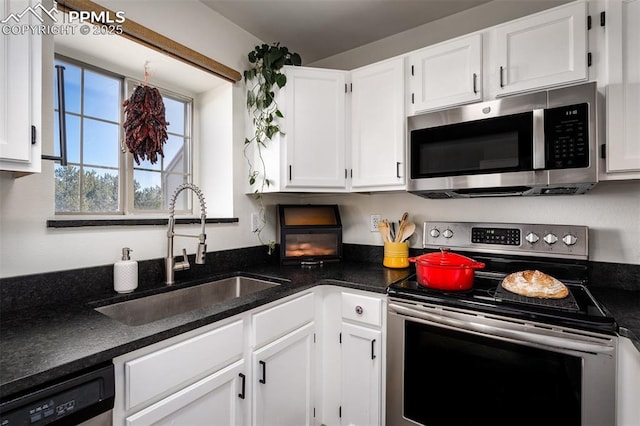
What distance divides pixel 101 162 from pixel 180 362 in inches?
47.0

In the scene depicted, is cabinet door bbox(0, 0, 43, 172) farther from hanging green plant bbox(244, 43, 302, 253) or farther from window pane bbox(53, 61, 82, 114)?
hanging green plant bbox(244, 43, 302, 253)

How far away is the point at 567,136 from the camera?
1354 millimetres

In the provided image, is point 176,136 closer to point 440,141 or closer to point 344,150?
point 344,150

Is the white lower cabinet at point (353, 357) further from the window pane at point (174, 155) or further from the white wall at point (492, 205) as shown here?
the window pane at point (174, 155)

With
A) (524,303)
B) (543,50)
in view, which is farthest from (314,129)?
(524,303)

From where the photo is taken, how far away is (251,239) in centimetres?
217

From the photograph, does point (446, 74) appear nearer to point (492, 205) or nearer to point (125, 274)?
point (492, 205)

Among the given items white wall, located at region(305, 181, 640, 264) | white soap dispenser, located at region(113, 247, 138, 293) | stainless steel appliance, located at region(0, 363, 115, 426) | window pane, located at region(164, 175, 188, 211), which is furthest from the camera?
window pane, located at region(164, 175, 188, 211)

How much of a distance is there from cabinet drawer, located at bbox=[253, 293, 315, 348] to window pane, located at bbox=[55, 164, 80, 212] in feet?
3.50

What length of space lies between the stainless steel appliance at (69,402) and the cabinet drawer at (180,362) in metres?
0.07

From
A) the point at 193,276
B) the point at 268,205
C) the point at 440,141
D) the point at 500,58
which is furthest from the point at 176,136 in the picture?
the point at 500,58

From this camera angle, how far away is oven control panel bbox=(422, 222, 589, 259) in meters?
1.58

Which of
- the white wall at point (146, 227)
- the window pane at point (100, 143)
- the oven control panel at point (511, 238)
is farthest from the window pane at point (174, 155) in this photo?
the oven control panel at point (511, 238)

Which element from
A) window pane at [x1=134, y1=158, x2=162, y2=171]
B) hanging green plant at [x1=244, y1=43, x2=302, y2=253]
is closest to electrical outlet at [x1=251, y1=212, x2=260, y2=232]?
hanging green plant at [x1=244, y1=43, x2=302, y2=253]
